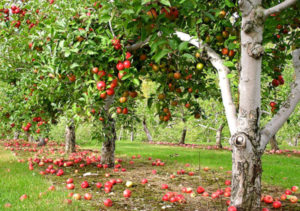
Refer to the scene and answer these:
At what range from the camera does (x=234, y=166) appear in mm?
3504

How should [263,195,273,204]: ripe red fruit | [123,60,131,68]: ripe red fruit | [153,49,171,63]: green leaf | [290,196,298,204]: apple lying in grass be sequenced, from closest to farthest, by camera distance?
[153,49,171,63]: green leaf → [123,60,131,68]: ripe red fruit → [263,195,273,204]: ripe red fruit → [290,196,298,204]: apple lying in grass

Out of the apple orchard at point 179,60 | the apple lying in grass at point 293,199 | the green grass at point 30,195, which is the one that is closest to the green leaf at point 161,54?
the apple orchard at point 179,60

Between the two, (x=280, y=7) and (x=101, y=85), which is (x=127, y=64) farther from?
(x=280, y=7)

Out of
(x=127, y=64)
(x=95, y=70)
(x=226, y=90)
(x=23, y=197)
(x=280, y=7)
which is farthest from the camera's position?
(x=23, y=197)

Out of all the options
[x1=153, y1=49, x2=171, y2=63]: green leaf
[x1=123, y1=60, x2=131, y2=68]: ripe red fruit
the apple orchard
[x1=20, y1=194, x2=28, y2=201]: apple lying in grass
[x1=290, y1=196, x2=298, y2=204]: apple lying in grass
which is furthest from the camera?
[x1=290, y1=196, x2=298, y2=204]: apple lying in grass

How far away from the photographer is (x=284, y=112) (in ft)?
12.8

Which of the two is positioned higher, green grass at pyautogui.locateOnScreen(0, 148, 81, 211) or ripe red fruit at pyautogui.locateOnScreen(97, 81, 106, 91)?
ripe red fruit at pyautogui.locateOnScreen(97, 81, 106, 91)

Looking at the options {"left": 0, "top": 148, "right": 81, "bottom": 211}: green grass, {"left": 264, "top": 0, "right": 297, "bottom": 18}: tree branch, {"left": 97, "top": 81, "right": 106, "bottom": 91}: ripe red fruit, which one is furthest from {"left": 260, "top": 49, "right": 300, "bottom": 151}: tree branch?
{"left": 0, "top": 148, "right": 81, "bottom": 211}: green grass

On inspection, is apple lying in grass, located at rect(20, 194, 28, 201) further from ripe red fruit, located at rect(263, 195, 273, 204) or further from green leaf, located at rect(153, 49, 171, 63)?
ripe red fruit, located at rect(263, 195, 273, 204)

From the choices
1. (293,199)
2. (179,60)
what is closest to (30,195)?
(179,60)

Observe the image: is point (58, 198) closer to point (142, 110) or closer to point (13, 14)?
point (13, 14)

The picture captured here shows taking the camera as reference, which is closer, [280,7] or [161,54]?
[161,54]

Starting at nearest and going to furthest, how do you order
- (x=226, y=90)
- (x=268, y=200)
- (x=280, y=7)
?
1. (x=280, y=7)
2. (x=226, y=90)
3. (x=268, y=200)

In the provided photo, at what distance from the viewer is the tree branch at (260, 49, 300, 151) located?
3660mm
